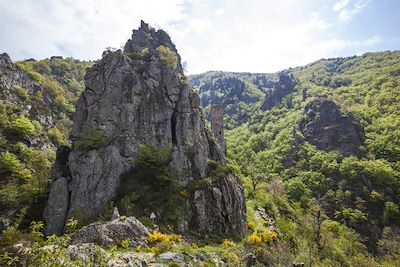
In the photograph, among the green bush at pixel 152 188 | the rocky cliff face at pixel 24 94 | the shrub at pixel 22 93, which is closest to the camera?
the green bush at pixel 152 188

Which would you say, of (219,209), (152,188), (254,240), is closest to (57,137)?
(152,188)

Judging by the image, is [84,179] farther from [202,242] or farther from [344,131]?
[344,131]

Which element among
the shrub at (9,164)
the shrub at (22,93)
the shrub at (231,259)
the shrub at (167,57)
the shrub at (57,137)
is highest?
the shrub at (22,93)

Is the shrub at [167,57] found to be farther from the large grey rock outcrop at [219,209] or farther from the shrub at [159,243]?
the shrub at [159,243]

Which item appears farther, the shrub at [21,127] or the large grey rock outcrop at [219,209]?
the shrub at [21,127]

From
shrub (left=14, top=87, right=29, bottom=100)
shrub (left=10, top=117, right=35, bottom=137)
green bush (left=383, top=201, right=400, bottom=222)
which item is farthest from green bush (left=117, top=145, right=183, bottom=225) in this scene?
green bush (left=383, top=201, right=400, bottom=222)

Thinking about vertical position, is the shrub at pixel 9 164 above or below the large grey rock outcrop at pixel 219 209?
above

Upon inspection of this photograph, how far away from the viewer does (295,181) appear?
3693 inches

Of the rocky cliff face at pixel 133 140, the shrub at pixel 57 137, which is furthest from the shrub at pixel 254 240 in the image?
the shrub at pixel 57 137

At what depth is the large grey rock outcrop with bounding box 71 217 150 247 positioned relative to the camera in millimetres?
20000

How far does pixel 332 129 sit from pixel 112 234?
107 m

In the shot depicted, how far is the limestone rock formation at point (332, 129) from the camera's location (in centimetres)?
11126

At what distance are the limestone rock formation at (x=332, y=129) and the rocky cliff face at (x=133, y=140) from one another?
7957 centimetres

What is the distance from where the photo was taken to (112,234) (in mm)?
20797
